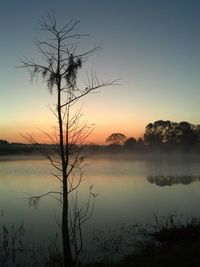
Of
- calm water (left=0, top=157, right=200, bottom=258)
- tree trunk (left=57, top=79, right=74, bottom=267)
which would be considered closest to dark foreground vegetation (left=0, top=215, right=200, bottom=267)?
calm water (left=0, top=157, right=200, bottom=258)

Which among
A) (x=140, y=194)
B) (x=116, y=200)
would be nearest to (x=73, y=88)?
(x=116, y=200)

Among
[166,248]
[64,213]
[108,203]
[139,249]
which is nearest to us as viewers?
[64,213]

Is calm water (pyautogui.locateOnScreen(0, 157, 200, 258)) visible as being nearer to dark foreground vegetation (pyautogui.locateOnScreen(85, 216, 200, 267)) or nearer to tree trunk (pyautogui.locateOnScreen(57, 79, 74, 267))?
dark foreground vegetation (pyautogui.locateOnScreen(85, 216, 200, 267))

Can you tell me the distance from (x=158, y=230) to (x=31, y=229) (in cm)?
444

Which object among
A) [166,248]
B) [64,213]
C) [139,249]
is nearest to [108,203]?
[139,249]

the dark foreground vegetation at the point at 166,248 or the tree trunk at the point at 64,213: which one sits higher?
the tree trunk at the point at 64,213

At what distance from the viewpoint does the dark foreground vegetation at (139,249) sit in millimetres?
9156

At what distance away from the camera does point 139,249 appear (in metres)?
11.1

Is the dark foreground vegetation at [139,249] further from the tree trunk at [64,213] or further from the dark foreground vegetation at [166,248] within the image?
the tree trunk at [64,213]

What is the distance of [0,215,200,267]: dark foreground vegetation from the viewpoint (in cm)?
916

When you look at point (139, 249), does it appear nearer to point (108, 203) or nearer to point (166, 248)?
point (166, 248)

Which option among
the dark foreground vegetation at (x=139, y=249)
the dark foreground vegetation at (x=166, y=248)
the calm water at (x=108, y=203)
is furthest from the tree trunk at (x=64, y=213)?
the calm water at (x=108, y=203)

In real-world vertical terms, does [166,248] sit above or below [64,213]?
below

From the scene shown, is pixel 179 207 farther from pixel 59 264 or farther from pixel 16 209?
pixel 59 264
